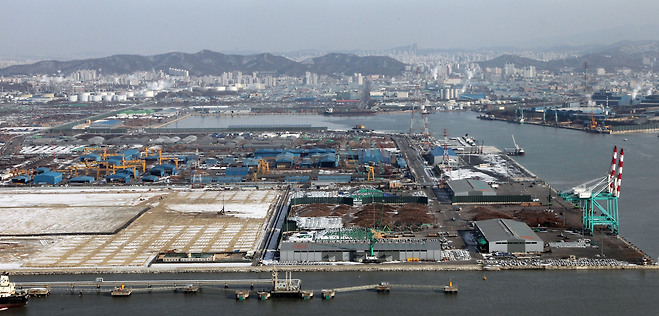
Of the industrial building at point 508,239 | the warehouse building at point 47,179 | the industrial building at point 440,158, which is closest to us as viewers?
the industrial building at point 508,239

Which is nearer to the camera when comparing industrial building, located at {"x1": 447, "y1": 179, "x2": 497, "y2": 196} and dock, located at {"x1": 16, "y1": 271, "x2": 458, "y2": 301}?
dock, located at {"x1": 16, "y1": 271, "x2": 458, "y2": 301}

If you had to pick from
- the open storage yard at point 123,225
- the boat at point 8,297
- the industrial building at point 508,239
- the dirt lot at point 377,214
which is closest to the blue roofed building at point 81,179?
the open storage yard at point 123,225

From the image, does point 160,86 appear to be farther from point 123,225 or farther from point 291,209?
point 123,225

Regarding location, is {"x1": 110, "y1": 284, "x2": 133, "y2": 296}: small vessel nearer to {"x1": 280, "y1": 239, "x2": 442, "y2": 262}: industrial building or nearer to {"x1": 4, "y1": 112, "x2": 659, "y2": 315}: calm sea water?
{"x1": 4, "y1": 112, "x2": 659, "y2": 315}: calm sea water

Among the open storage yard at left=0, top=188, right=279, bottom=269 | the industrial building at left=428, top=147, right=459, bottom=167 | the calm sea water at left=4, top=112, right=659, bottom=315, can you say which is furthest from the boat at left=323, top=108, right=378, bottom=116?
the calm sea water at left=4, top=112, right=659, bottom=315

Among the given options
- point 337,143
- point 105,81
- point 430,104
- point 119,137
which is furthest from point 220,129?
A: point 105,81

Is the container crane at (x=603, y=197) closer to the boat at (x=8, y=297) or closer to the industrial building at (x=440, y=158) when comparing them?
the industrial building at (x=440, y=158)
